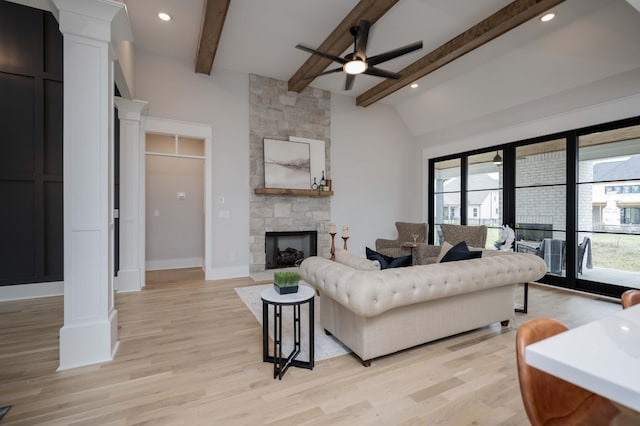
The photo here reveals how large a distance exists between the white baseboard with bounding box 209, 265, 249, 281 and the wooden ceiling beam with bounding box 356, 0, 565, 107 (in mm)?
4250

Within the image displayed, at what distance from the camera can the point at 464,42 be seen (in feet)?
13.1

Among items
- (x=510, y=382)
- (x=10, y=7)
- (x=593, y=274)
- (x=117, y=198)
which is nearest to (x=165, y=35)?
(x=10, y=7)

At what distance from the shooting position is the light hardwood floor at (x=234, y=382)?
1720 millimetres

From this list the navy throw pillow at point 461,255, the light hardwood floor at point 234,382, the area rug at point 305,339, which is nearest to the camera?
the light hardwood floor at point 234,382

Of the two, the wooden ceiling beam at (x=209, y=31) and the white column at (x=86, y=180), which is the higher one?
the wooden ceiling beam at (x=209, y=31)

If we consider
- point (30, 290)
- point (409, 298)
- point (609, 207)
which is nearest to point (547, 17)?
point (609, 207)

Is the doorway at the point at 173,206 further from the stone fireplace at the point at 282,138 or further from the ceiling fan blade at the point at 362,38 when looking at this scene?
the ceiling fan blade at the point at 362,38

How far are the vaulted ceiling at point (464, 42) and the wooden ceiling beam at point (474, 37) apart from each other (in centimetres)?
2

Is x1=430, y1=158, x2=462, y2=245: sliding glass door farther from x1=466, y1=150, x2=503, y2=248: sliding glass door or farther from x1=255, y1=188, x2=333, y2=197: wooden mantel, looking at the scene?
x1=255, y1=188, x2=333, y2=197: wooden mantel

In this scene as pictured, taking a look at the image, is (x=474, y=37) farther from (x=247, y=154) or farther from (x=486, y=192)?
(x=247, y=154)

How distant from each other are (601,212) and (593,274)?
918 mm

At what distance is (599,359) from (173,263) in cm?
646

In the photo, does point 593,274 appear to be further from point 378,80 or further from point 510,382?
point 378,80

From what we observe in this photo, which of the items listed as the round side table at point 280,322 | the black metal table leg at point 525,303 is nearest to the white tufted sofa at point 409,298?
the round side table at point 280,322
